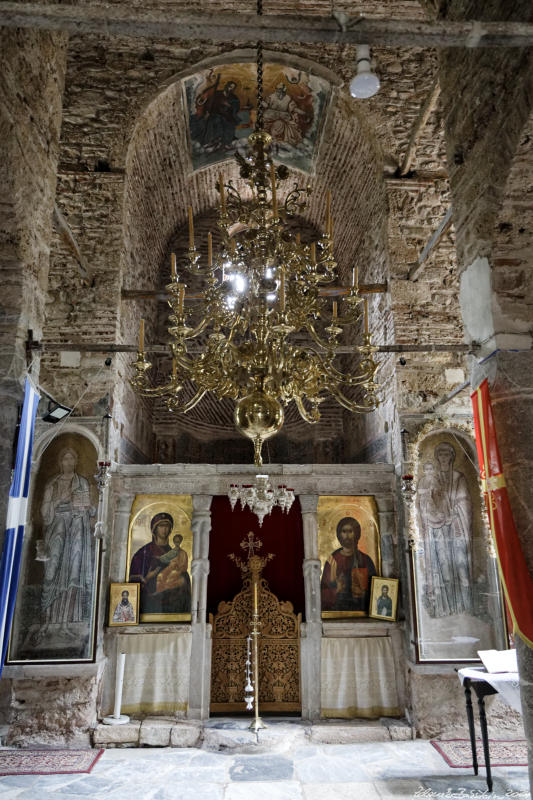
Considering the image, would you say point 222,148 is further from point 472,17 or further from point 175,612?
point 175,612

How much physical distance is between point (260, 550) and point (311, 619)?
1033mm

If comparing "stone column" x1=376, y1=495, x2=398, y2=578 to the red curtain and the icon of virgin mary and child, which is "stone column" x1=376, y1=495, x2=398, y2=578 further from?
the icon of virgin mary and child

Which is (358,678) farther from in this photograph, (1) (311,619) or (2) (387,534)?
(2) (387,534)

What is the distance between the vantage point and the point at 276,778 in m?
4.84

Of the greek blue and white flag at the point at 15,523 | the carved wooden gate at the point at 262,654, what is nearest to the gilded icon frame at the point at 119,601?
the carved wooden gate at the point at 262,654

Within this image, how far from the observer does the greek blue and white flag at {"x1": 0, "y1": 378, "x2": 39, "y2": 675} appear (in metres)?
3.61

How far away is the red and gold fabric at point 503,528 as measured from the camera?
305 cm

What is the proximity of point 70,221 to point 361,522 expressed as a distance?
5483 millimetres

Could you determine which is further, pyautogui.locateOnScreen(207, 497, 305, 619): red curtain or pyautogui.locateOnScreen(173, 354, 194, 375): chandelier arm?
pyautogui.locateOnScreen(207, 497, 305, 619): red curtain

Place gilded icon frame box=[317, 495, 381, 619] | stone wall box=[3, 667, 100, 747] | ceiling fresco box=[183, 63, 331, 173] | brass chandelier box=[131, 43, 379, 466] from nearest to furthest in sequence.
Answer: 1. brass chandelier box=[131, 43, 379, 466]
2. stone wall box=[3, 667, 100, 747]
3. gilded icon frame box=[317, 495, 381, 619]
4. ceiling fresco box=[183, 63, 331, 173]

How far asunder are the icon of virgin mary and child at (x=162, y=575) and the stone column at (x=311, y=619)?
1.43 m

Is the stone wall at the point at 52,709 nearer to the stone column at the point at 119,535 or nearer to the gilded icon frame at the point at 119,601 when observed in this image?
the gilded icon frame at the point at 119,601

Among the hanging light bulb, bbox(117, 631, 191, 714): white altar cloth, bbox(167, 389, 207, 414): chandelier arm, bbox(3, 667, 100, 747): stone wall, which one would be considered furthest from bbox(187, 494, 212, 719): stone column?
the hanging light bulb

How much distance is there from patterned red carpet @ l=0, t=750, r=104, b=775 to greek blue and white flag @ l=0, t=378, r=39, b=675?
2.10m
